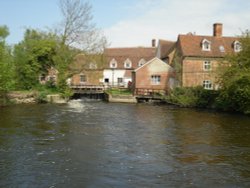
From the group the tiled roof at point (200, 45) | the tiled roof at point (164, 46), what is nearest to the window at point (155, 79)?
the tiled roof at point (200, 45)

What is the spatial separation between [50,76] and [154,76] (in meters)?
14.9

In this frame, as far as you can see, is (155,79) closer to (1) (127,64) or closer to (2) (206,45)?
(2) (206,45)

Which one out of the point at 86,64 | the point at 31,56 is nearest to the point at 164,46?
the point at 86,64

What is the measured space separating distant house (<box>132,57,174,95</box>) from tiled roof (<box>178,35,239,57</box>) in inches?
136

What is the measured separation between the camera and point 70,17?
1865 inches

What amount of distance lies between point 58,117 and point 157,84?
23310mm

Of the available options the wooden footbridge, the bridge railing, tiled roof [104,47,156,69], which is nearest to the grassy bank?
the bridge railing

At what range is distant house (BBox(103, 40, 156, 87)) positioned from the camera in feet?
214

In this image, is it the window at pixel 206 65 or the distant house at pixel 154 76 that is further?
the distant house at pixel 154 76

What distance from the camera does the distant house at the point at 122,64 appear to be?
214ft

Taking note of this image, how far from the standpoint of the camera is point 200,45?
161 ft

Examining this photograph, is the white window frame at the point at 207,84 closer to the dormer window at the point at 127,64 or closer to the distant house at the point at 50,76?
the distant house at the point at 50,76

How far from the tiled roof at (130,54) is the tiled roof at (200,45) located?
17573 millimetres

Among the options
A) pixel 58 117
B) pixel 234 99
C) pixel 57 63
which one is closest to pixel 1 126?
pixel 58 117
